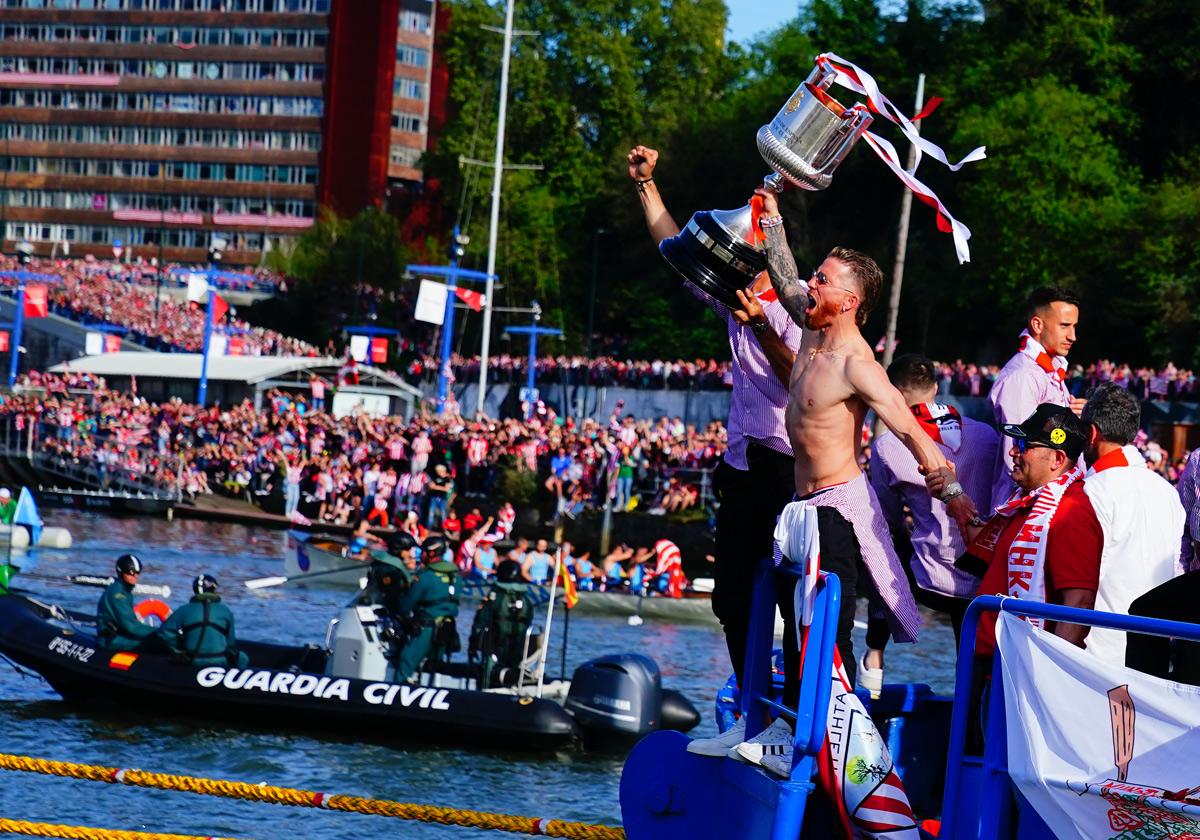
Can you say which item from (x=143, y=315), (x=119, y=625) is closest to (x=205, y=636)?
(x=119, y=625)

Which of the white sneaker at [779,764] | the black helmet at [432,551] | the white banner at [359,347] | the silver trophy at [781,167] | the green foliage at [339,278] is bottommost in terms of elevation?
the black helmet at [432,551]

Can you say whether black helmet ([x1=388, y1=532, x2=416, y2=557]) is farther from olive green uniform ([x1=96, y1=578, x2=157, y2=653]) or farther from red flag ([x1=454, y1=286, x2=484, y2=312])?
red flag ([x1=454, y1=286, x2=484, y2=312])

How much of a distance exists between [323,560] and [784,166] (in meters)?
24.1

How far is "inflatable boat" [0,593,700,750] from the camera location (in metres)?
16.2

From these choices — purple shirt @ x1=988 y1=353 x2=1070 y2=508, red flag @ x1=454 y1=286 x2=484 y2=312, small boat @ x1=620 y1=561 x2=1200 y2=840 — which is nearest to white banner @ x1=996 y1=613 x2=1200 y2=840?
small boat @ x1=620 y1=561 x2=1200 y2=840

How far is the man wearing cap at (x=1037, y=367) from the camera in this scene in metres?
7.16

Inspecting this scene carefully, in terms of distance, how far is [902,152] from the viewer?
120 ft

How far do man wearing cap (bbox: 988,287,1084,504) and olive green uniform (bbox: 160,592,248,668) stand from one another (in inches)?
438

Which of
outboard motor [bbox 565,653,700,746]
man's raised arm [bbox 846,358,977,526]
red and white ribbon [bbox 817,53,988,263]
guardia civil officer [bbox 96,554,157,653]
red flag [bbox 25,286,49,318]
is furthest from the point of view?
red flag [bbox 25,286,49,318]

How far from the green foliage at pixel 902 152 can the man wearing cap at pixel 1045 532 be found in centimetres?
3095

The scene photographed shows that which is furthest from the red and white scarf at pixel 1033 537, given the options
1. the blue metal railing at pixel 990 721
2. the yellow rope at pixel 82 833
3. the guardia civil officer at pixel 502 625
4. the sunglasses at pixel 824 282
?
the guardia civil officer at pixel 502 625

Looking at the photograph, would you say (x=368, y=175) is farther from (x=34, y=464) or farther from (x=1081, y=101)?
(x=1081, y=101)

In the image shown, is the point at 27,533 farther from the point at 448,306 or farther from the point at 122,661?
the point at 448,306

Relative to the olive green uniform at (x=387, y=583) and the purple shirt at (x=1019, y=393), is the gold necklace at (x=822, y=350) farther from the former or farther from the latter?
the olive green uniform at (x=387, y=583)
